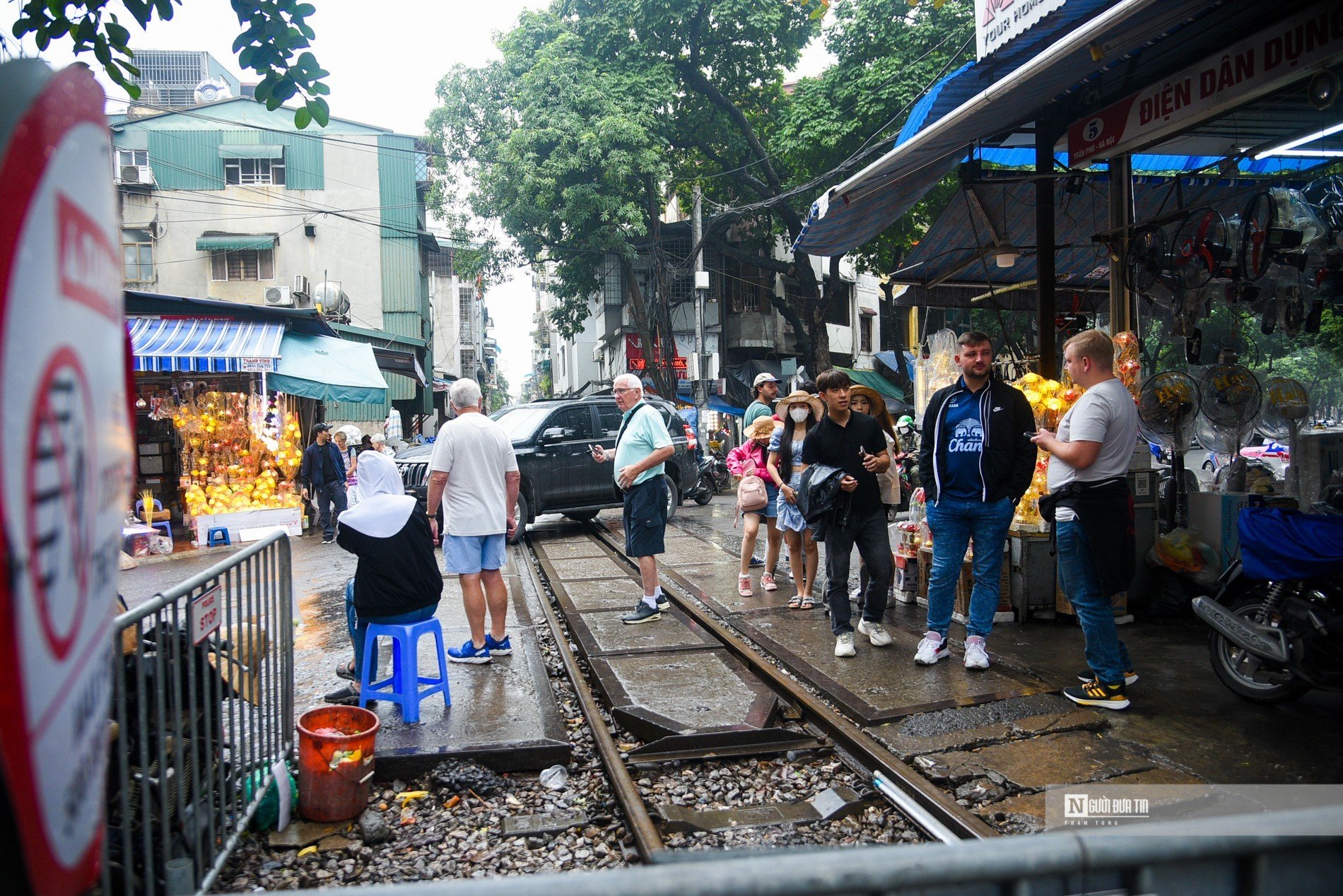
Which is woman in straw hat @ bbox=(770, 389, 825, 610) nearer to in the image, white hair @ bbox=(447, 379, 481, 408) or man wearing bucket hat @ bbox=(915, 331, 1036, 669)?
man wearing bucket hat @ bbox=(915, 331, 1036, 669)

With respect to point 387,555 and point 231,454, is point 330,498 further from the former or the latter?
point 387,555

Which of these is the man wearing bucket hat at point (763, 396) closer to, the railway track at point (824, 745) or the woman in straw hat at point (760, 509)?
the woman in straw hat at point (760, 509)

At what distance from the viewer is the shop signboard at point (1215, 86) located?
4770 millimetres

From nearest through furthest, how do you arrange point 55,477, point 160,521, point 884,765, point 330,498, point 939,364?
point 55,477 → point 884,765 → point 939,364 → point 160,521 → point 330,498

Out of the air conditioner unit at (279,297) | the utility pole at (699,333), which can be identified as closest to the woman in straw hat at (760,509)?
the utility pole at (699,333)

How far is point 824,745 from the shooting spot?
14.8 feet

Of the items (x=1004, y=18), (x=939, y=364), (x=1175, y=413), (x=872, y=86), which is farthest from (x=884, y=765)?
(x=872, y=86)

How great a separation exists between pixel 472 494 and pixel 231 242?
78.8 feet

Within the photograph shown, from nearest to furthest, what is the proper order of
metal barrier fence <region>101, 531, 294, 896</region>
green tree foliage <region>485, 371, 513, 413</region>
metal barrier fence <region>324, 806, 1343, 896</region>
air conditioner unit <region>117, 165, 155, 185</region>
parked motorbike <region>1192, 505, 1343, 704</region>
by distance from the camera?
metal barrier fence <region>324, 806, 1343, 896</region> → metal barrier fence <region>101, 531, 294, 896</region> → parked motorbike <region>1192, 505, 1343, 704</region> → air conditioner unit <region>117, 165, 155, 185</region> → green tree foliage <region>485, 371, 513, 413</region>

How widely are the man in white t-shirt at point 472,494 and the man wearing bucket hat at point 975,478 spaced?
269 cm

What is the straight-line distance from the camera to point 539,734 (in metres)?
4.52

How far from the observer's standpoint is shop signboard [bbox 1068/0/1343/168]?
4770 millimetres

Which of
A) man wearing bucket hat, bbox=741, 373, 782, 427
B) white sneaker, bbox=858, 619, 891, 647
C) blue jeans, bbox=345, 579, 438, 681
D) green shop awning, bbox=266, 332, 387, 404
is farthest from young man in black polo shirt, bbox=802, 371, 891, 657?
green shop awning, bbox=266, 332, 387, 404

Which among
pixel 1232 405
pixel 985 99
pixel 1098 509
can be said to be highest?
pixel 985 99
